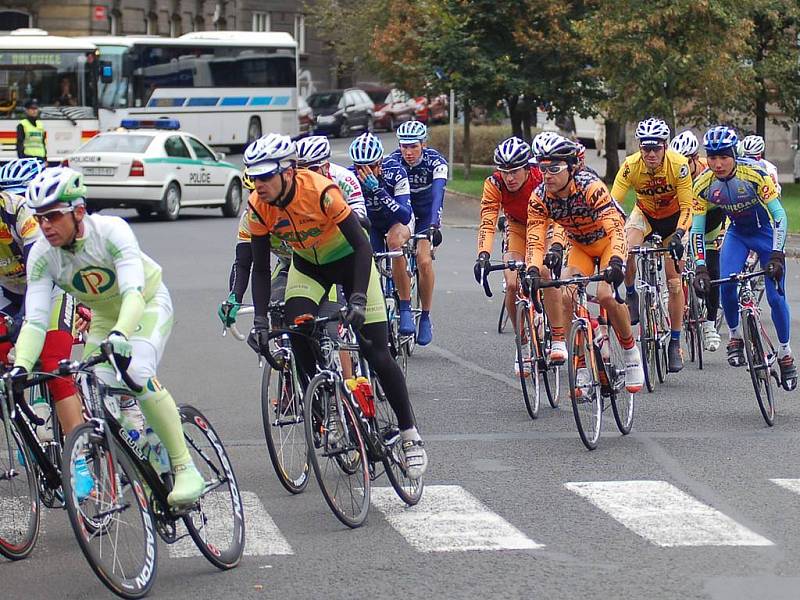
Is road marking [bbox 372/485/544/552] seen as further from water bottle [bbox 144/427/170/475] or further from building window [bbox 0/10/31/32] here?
building window [bbox 0/10/31/32]

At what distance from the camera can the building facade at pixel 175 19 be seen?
57.3 metres

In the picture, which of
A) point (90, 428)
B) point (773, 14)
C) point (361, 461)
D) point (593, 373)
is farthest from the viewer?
point (773, 14)

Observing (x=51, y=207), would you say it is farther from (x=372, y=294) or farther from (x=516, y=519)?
(x=516, y=519)

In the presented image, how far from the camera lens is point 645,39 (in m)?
30.3

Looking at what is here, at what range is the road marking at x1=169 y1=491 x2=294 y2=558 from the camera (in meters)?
7.15

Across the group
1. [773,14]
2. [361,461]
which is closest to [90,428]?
[361,461]

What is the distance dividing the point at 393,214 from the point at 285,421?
15.3 feet

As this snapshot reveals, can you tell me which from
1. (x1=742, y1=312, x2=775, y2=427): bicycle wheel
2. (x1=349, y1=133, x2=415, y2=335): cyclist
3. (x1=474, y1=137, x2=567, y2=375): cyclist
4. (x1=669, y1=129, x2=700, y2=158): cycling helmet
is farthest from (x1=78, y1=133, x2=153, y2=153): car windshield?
(x1=742, y1=312, x2=775, y2=427): bicycle wheel

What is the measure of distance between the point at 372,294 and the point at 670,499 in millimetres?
1828

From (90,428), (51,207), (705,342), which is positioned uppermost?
(51,207)

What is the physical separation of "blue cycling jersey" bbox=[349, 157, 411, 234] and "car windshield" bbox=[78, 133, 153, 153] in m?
16.5

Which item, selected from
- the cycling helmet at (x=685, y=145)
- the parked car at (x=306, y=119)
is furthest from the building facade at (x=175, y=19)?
the cycling helmet at (x=685, y=145)

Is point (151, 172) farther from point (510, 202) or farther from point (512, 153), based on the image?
point (512, 153)

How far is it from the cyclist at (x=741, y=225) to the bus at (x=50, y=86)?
29.9 metres
